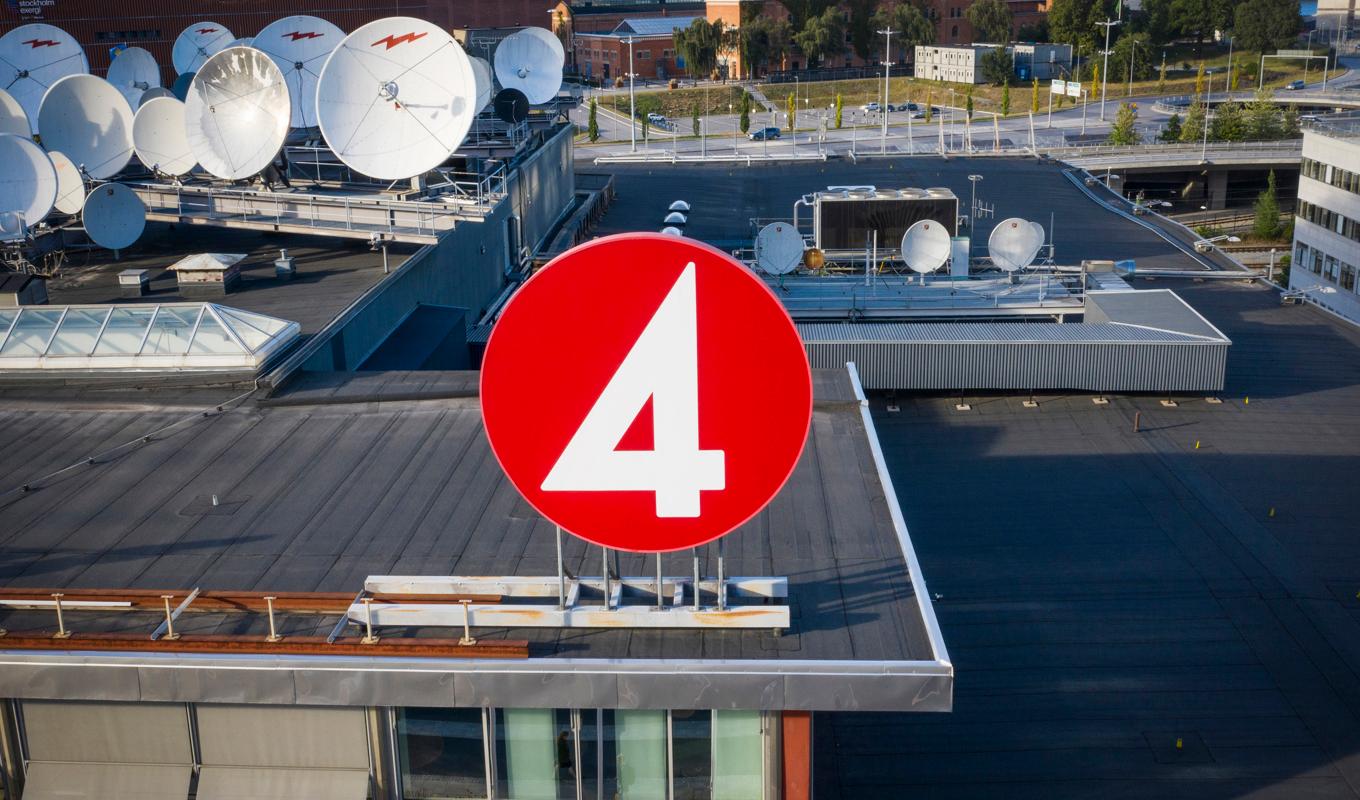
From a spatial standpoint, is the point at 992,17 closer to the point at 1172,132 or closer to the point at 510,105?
the point at 1172,132

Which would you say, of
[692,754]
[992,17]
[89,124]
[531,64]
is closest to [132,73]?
[89,124]

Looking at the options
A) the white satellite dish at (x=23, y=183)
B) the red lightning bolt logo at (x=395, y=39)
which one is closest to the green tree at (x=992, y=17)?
the red lightning bolt logo at (x=395, y=39)

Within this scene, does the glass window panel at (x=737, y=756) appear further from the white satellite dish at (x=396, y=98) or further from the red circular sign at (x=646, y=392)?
the white satellite dish at (x=396, y=98)

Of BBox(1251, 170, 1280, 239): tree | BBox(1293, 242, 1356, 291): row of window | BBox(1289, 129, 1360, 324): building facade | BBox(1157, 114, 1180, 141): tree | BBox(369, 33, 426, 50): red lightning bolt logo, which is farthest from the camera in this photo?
BBox(1157, 114, 1180, 141): tree

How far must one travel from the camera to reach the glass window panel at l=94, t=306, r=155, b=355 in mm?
18688

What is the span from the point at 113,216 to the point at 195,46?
20.2 m

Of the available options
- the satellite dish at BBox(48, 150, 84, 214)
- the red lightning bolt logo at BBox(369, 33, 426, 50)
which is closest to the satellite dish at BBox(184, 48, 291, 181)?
the red lightning bolt logo at BBox(369, 33, 426, 50)

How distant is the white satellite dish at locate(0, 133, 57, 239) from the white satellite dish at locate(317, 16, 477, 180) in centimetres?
576

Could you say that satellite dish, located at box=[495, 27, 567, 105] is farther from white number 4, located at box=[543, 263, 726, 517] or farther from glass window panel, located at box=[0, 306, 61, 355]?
white number 4, located at box=[543, 263, 726, 517]

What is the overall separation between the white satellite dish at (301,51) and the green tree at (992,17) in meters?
92.6

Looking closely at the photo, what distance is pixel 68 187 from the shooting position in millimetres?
29500

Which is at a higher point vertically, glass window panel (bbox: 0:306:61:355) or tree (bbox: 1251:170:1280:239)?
glass window panel (bbox: 0:306:61:355)

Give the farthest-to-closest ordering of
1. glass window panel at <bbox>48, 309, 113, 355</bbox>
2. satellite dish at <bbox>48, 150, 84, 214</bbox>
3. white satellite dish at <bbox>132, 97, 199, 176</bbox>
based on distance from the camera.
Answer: white satellite dish at <bbox>132, 97, 199, 176</bbox>
satellite dish at <bbox>48, 150, 84, 214</bbox>
glass window panel at <bbox>48, 309, 113, 355</bbox>

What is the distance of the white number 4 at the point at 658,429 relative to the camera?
9.80 meters
